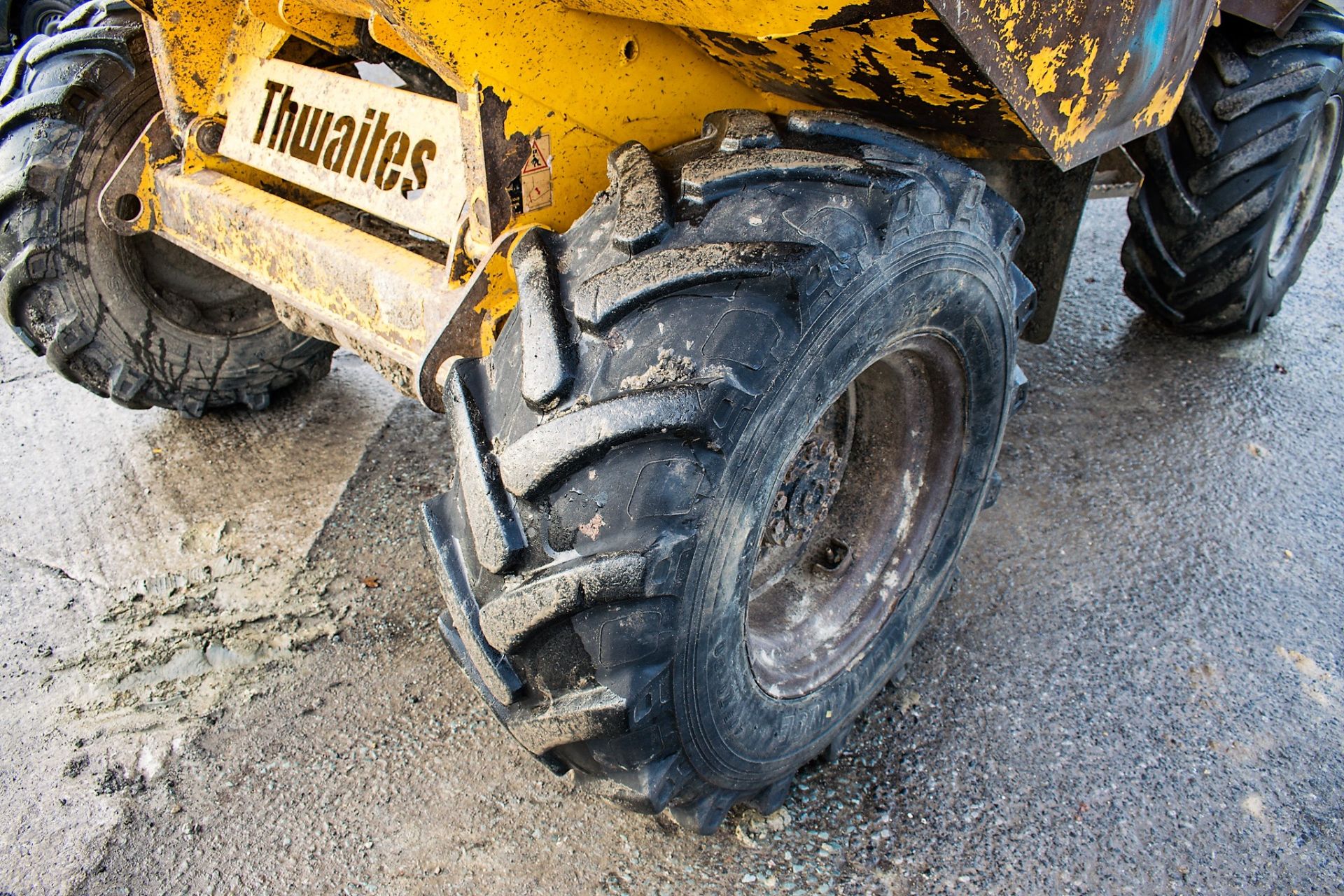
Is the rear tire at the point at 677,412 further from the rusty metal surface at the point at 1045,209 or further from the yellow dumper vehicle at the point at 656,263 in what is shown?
the rusty metal surface at the point at 1045,209

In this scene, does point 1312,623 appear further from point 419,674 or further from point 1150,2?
point 419,674

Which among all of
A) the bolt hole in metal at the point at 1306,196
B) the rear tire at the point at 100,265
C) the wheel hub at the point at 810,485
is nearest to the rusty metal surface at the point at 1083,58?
the wheel hub at the point at 810,485

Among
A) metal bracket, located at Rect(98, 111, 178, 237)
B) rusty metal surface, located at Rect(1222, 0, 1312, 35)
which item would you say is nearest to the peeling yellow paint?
rusty metal surface, located at Rect(1222, 0, 1312, 35)

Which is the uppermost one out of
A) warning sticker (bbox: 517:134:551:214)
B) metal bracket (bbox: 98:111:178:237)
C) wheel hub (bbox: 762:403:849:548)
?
warning sticker (bbox: 517:134:551:214)

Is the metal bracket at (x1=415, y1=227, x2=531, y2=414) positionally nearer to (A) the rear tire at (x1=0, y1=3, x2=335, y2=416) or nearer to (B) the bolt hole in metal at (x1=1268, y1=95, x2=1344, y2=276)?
(A) the rear tire at (x1=0, y1=3, x2=335, y2=416)

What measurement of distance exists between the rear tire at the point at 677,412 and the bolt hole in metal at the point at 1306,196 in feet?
7.70

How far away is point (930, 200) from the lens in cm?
152

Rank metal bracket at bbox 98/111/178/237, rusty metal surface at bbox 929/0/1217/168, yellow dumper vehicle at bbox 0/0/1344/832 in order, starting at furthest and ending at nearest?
1. metal bracket at bbox 98/111/178/237
2. yellow dumper vehicle at bbox 0/0/1344/832
3. rusty metal surface at bbox 929/0/1217/168

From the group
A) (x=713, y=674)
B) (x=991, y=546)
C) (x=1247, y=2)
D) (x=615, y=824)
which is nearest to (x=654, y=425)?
(x=713, y=674)

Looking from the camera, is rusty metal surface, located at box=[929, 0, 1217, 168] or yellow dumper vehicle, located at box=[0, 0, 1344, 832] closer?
rusty metal surface, located at box=[929, 0, 1217, 168]

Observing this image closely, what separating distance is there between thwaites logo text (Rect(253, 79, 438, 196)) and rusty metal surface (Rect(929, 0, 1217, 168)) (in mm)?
1200

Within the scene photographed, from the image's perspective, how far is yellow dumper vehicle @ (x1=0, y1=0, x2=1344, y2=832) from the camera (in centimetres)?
135

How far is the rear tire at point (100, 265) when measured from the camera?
8.32 ft

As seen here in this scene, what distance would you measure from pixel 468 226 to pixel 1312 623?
2.37m
